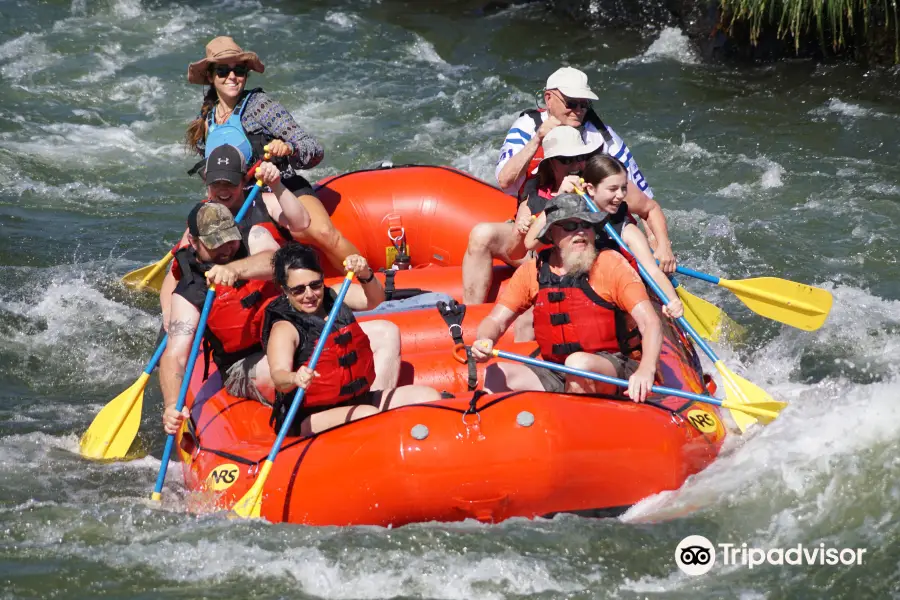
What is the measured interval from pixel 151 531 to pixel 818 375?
3.77 metres

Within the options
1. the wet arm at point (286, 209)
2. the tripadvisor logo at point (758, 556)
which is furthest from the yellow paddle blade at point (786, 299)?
the wet arm at point (286, 209)

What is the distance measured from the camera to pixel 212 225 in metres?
5.29

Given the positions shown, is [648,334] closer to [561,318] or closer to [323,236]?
[561,318]

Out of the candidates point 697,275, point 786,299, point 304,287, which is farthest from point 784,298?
point 304,287

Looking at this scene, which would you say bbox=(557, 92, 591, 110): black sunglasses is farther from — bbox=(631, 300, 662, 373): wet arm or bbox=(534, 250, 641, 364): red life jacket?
bbox=(631, 300, 662, 373): wet arm

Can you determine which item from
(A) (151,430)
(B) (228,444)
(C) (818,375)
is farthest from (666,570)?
(A) (151,430)

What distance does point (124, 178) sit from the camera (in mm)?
9688

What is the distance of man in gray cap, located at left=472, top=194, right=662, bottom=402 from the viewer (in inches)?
199

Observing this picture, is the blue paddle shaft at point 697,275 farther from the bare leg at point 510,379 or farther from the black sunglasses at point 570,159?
the bare leg at point 510,379

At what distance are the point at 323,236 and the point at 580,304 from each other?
5.96 ft

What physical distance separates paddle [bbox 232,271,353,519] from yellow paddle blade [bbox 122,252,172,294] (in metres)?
2.37

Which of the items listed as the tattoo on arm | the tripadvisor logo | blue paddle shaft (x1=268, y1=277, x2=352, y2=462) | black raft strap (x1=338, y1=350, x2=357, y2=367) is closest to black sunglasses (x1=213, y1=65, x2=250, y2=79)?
the tattoo on arm

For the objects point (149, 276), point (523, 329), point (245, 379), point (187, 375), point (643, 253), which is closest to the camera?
point (187, 375)

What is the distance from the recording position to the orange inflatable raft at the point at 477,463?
188 inches
